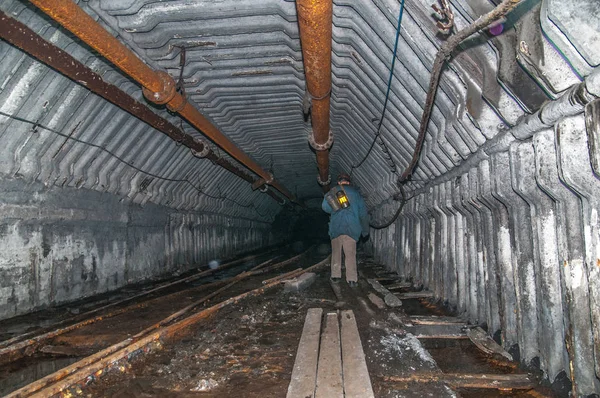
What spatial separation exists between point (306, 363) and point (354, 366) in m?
0.36

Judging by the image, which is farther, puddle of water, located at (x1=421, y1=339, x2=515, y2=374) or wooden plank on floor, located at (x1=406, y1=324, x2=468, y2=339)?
wooden plank on floor, located at (x1=406, y1=324, x2=468, y2=339)

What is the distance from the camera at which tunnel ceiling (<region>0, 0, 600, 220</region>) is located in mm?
2695

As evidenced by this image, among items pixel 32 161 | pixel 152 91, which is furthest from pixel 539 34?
pixel 32 161

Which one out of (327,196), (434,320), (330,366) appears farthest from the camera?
(327,196)

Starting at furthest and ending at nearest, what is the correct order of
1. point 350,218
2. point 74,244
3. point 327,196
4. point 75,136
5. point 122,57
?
point 327,196 → point 350,218 → point 74,244 → point 75,136 → point 122,57

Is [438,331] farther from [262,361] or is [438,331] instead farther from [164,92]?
[164,92]

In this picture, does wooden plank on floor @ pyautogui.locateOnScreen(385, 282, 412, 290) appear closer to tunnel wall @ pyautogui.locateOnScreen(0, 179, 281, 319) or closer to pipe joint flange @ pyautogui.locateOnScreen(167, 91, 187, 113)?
pipe joint flange @ pyautogui.locateOnScreen(167, 91, 187, 113)

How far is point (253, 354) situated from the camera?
3.31m

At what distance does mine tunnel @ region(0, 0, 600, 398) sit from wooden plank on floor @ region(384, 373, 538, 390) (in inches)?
0.7

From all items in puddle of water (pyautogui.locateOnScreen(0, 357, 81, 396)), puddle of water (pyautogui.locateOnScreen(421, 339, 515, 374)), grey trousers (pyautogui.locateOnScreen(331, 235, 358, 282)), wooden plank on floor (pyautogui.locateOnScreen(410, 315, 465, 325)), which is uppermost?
grey trousers (pyautogui.locateOnScreen(331, 235, 358, 282))

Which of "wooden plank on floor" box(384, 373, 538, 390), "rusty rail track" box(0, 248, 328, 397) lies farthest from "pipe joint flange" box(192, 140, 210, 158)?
"wooden plank on floor" box(384, 373, 538, 390)

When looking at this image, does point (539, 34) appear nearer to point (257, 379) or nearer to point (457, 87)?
point (457, 87)

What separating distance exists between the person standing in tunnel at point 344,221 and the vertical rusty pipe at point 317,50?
4.58 ft

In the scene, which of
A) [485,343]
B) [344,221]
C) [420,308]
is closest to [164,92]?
[344,221]
